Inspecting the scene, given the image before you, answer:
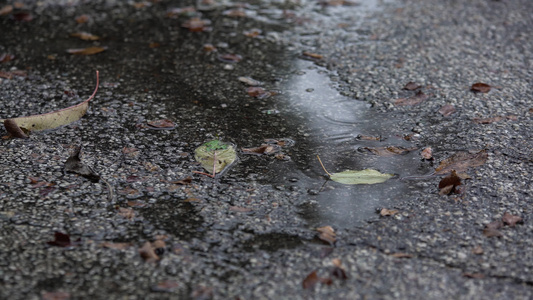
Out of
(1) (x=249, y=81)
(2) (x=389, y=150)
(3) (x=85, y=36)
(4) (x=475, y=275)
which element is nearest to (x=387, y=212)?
(4) (x=475, y=275)

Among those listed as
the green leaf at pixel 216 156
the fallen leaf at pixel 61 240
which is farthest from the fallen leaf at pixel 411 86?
the fallen leaf at pixel 61 240

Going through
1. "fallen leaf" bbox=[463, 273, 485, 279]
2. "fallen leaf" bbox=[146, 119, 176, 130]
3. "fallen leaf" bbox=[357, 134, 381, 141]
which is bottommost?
"fallen leaf" bbox=[146, 119, 176, 130]

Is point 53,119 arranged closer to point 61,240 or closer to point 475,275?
point 61,240

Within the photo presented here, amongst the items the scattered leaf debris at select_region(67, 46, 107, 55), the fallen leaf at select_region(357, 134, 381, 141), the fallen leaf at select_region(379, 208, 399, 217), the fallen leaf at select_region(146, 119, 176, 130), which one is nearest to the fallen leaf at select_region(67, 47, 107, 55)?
the scattered leaf debris at select_region(67, 46, 107, 55)

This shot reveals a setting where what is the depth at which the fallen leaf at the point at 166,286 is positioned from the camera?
2148 millimetres

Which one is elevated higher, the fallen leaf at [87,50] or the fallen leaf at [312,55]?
the fallen leaf at [312,55]

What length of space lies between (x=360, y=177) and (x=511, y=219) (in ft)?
2.56

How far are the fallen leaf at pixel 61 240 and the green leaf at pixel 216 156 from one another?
85 cm

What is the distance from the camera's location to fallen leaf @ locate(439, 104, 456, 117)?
3607 mm

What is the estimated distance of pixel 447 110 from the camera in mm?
3639

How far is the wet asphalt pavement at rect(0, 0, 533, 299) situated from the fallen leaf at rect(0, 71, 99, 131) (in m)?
0.07

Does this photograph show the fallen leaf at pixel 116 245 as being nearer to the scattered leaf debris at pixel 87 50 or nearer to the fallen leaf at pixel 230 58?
the fallen leaf at pixel 230 58

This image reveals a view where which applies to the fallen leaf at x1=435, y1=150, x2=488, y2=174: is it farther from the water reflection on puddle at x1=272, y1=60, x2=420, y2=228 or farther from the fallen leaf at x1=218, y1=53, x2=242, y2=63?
the fallen leaf at x1=218, y1=53, x2=242, y2=63

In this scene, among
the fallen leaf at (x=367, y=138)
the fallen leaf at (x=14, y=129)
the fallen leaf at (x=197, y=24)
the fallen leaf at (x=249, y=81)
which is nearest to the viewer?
the fallen leaf at (x=14, y=129)
